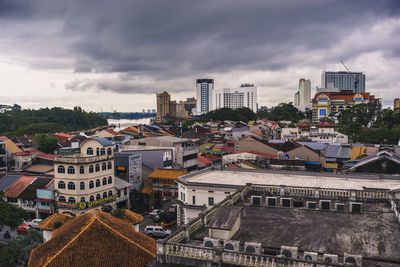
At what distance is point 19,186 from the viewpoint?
4488cm

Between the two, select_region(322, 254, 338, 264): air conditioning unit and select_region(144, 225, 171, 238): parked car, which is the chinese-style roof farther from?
select_region(322, 254, 338, 264): air conditioning unit

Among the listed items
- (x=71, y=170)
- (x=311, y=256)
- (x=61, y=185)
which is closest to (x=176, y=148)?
(x=71, y=170)

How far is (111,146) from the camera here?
44.5m

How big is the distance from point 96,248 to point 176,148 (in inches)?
1603

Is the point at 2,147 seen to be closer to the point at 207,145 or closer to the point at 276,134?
the point at 207,145

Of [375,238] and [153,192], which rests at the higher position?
[375,238]

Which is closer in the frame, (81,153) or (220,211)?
(220,211)

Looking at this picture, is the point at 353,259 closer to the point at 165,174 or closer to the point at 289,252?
the point at 289,252

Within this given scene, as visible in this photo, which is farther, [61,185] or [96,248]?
[61,185]

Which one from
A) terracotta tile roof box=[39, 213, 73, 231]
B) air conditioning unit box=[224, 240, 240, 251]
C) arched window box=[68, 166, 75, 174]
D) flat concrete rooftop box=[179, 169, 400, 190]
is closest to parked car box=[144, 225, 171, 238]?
flat concrete rooftop box=[179, 169, 400, 190]

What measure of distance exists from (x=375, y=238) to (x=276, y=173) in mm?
20898

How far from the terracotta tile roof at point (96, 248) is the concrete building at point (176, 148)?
122ft

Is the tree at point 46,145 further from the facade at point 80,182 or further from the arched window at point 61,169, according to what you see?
the arched window at point 61,169

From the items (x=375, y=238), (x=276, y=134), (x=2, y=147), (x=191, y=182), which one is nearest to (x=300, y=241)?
(x=375, y=238)
